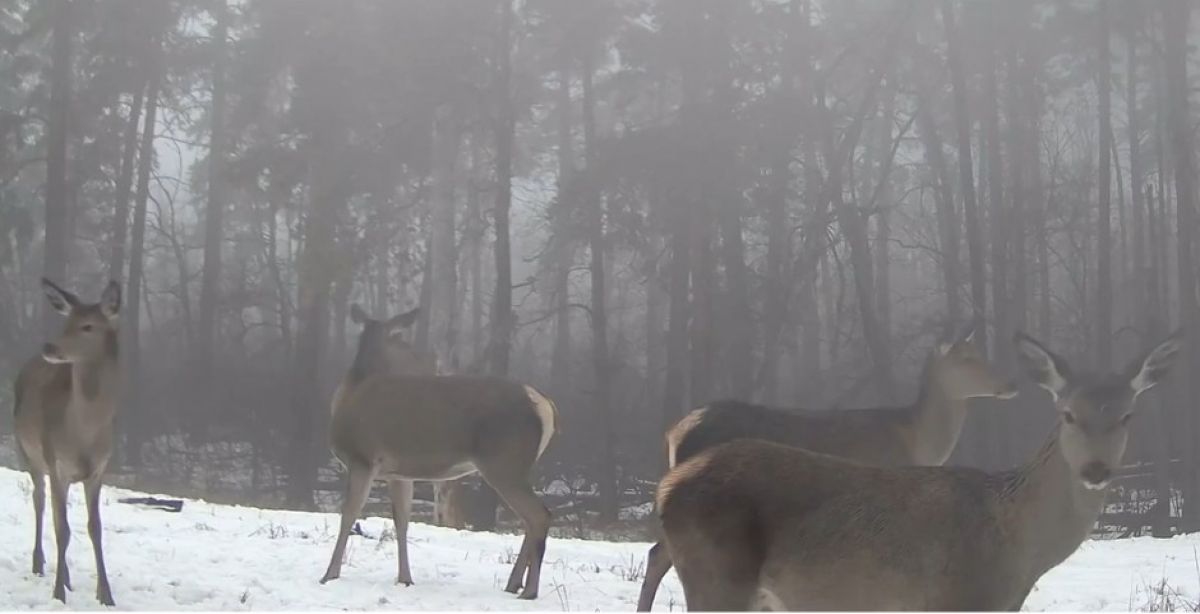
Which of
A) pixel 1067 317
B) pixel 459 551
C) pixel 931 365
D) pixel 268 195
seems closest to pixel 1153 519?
pixel 1067 317

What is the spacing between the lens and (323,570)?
9.73m

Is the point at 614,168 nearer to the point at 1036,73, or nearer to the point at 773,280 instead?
the point at 773,280

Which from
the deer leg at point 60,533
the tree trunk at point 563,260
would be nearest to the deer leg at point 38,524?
the deer leg at point 60,533

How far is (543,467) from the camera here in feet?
83.0

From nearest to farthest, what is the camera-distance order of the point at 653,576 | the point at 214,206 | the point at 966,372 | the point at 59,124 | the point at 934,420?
the point at 653,576
the point at 934,420
the point at 966,372
the point at 59,124
the point at 214,206

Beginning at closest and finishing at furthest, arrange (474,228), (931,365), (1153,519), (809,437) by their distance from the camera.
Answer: (809,437) < (931,365) < (1153,519) < (474,228)

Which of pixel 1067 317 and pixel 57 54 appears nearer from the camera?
pixel 57 54

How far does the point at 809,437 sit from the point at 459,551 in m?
3.91

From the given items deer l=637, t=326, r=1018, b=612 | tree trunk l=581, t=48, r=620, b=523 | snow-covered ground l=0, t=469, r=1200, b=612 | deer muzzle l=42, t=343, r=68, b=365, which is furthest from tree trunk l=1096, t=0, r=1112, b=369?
deer muzzle l=42, t=343, r=68, b=365

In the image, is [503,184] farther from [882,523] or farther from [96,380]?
[882,523]

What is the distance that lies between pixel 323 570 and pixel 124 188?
20048mm

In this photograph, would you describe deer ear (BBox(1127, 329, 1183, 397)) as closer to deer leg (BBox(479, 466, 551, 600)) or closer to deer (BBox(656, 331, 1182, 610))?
deer (BBox(656, 331, 1182, 610))

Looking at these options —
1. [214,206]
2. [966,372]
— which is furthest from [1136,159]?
[214,206]

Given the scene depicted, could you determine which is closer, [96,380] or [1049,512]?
[1049,512]
